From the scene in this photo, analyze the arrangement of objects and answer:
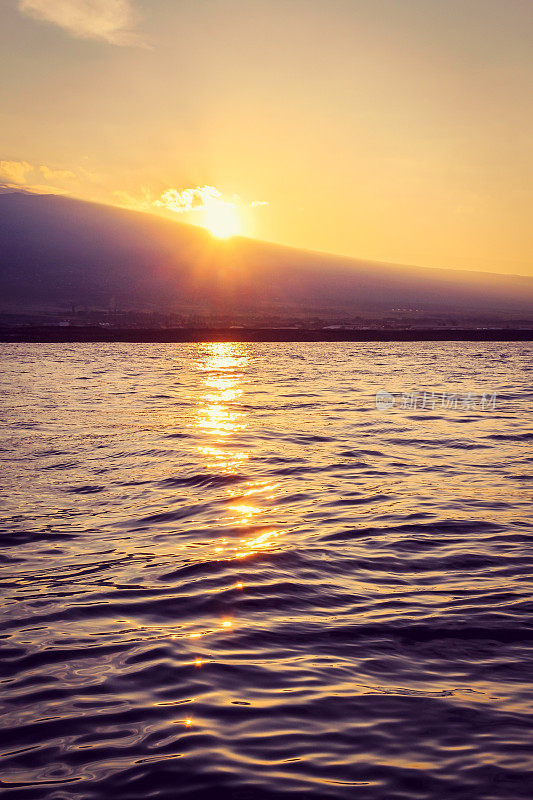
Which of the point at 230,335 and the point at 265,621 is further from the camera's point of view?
the point at 230,335

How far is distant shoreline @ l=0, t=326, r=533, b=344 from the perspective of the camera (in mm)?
83500

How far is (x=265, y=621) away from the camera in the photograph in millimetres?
6984

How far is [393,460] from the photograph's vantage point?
15578 millimetres

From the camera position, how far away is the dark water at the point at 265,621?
4.60 metres

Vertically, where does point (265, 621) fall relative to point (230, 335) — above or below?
below

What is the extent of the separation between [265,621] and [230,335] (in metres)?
87.5

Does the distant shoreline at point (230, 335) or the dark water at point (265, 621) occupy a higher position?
the distant shoreline at point (230, 335)

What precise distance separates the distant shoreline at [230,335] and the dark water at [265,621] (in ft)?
228

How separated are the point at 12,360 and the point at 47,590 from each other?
47782mm

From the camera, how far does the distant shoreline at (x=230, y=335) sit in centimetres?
8350

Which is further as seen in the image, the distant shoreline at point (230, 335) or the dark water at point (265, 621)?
the distant shoreline at point (230, 335)

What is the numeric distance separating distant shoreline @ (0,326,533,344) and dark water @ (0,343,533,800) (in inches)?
2731

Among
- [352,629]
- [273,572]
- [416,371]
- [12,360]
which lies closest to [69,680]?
[352,629]

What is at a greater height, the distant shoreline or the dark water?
the distant shoreline
